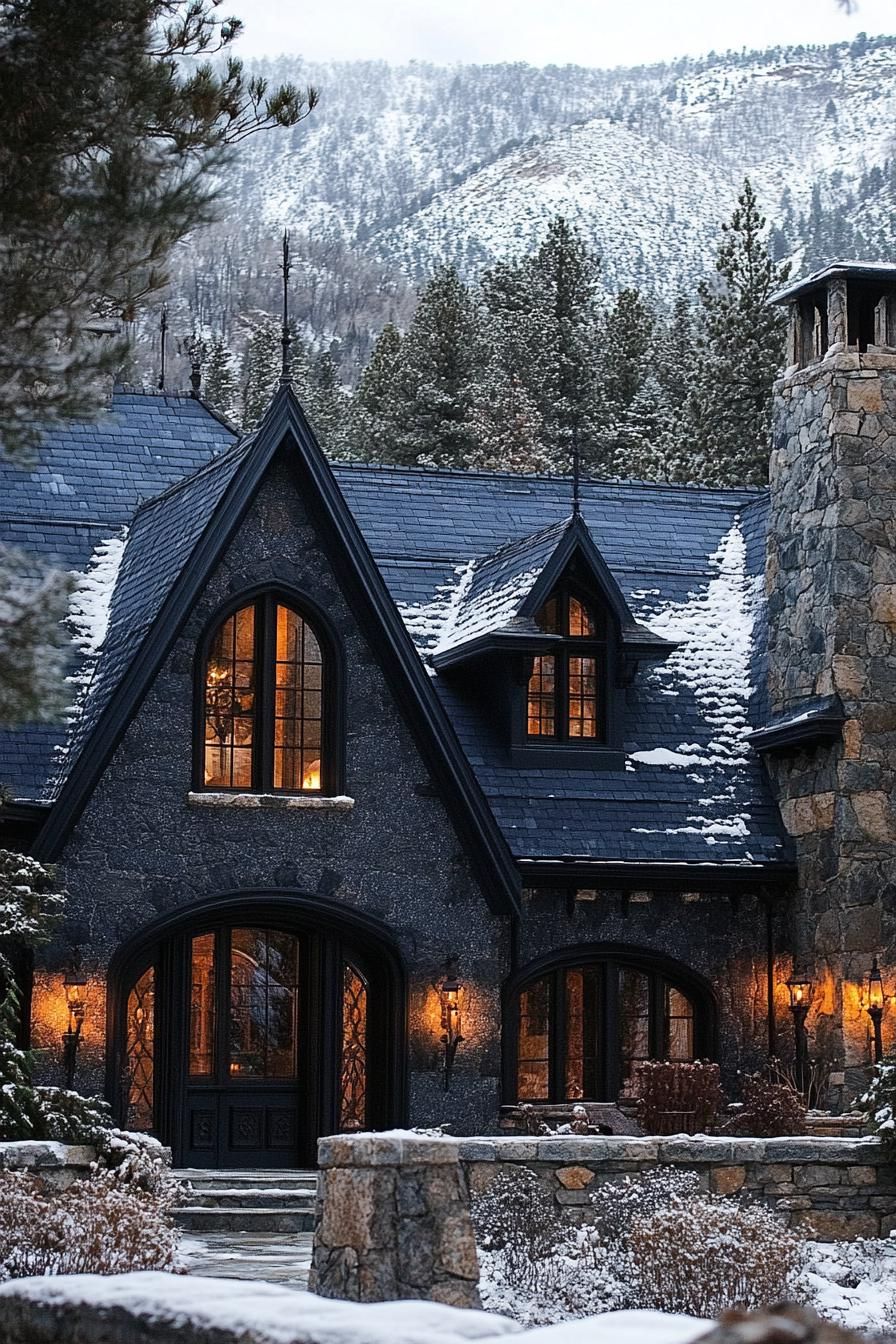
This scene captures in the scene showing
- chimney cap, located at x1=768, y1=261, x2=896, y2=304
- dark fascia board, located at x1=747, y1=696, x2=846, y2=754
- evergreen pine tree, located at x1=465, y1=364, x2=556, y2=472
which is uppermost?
evergreen pine tree, located at x1=465, y1=364, x2=556, y2=472

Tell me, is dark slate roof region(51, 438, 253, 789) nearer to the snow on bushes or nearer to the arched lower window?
the arched lower window

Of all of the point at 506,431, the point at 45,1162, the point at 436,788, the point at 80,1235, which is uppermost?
the point at 506,431

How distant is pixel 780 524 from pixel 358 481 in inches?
186

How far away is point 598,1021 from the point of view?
2273cm

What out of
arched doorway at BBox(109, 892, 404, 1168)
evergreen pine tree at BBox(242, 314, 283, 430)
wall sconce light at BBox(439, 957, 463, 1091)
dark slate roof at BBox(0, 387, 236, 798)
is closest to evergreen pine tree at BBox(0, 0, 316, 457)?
arched doorway at BBox(109, 892, 404, 1168)

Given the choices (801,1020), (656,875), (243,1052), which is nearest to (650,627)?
(656,875)

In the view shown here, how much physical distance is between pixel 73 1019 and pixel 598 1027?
17.8 ft

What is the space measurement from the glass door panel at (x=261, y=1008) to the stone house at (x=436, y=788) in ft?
0.10

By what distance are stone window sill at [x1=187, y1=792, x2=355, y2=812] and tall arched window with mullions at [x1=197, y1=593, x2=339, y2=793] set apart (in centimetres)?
17

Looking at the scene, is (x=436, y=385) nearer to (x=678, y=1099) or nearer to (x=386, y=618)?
(x=386, y=618)

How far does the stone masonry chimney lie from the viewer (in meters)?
22.1

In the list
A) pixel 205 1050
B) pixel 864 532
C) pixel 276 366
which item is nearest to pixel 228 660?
pixel 205 1050

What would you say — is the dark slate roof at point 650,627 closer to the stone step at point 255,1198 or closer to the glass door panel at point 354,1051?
the glass door panel at point 354,1051

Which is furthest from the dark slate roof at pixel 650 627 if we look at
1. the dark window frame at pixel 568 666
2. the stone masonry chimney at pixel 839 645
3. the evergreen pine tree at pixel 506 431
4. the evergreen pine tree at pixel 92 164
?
the evergreen pine tree at pixel 506 431
